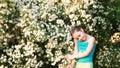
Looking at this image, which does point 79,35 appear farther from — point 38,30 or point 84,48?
point 38,30

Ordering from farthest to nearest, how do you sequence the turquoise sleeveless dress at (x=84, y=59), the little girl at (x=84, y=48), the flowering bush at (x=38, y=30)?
1. the flowering bush at (x=38, y=30)
2. the turquoise sleeveless dress at (x=84, y=59)
3. the little girl at (x=84, y=48)

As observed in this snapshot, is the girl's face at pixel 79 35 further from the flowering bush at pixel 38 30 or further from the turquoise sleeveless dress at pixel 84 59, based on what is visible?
the flowering bush at pixel 38 30

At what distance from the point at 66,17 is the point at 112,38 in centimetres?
237

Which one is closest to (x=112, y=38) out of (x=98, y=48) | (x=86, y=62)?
(x=98, y=48)

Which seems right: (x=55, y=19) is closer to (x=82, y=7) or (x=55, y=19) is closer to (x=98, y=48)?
(x=82, y=7)

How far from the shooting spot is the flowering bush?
8.49 meters

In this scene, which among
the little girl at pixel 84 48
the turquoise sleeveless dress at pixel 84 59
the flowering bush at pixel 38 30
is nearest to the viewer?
the little girl at pixel 84 48

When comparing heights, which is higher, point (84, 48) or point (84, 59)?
point (84, 48)

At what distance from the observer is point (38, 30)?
845 centimetres

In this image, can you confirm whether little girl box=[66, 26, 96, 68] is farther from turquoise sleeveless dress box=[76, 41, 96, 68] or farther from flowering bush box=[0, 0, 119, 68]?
flowering bush box=[0, 0, 119, 68]

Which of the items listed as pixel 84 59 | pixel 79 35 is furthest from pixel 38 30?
pixel 84 59

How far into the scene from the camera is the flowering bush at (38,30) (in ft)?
27.9

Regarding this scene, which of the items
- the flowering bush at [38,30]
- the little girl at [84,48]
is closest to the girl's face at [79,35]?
the little girl at [84,48]

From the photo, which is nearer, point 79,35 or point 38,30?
point 79,35
